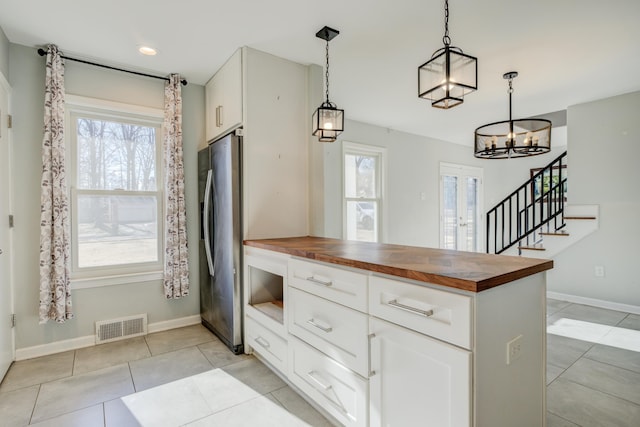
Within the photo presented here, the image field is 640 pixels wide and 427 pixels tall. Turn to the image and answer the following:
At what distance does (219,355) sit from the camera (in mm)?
2771

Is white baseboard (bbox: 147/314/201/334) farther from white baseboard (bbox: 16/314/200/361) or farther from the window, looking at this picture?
the window

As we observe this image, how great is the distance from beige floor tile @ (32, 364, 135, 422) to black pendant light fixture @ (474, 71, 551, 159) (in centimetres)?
373

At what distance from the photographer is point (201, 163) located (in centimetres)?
345

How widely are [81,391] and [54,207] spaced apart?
1.47 m

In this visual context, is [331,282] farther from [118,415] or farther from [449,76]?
[118,415]

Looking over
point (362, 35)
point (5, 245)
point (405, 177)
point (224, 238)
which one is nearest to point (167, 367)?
point (224, 238)

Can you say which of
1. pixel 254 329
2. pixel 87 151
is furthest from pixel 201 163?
pixel 254 329

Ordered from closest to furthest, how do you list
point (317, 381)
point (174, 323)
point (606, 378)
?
point (317, 381) → point (606, 378) → point (174, 323)

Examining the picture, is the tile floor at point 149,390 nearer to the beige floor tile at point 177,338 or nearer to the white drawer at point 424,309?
the beige floor tile at point 177,338

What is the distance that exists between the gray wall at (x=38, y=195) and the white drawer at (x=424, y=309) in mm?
2631

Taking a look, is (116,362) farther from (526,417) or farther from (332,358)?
(526,417)

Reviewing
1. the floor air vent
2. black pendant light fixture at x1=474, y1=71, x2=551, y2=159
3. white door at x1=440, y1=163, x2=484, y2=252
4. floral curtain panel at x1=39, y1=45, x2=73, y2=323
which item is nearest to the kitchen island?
black pendant light fixture at x1=474, y1=71, x2=551, y2=159

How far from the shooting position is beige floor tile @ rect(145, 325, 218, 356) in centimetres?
294

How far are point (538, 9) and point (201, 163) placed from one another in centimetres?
315
